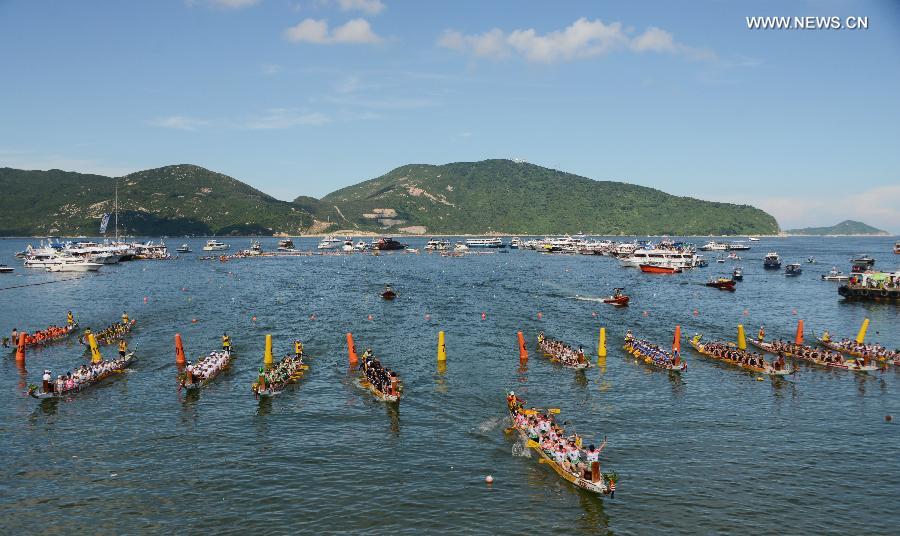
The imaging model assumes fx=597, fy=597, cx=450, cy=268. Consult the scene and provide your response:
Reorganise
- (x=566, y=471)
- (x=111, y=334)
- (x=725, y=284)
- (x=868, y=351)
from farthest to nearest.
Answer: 1. (x=725, y=284)
2. (x=111, y=334)
3. (x=868, y=351)
4. (x=566, y=471)

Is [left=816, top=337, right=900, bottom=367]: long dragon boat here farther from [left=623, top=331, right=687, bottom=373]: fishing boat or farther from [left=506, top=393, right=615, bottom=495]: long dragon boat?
[left=506, top=393, right=615, bottom=495]: long dragon boat

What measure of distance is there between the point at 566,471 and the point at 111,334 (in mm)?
61655

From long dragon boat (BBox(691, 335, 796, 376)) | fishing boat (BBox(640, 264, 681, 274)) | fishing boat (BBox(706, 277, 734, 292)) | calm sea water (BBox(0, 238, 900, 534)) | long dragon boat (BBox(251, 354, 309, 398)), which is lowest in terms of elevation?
calm sea water (BBox(0, 238, 900, 534))

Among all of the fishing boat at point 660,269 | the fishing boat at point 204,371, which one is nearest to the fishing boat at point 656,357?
the fishing boat at point 204,371

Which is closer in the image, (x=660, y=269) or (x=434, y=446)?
(x=434, y=446)

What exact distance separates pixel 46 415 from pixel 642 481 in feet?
142

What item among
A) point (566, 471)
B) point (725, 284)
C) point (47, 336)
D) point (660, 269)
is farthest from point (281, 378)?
point (660, 269)

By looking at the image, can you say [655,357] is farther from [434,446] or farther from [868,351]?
[434,446]

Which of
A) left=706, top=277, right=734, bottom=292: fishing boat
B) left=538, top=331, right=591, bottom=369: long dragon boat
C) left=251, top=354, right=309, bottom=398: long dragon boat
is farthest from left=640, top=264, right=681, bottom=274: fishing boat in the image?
left=251, top=354, right=309, bottom=398: long dragon boat

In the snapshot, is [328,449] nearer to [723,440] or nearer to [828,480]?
[723,440]

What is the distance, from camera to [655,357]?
60688mm

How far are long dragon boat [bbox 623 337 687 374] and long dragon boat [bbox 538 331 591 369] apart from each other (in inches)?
258

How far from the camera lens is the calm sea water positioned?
3130cm

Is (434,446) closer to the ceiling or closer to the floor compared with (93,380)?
closer to the floor
